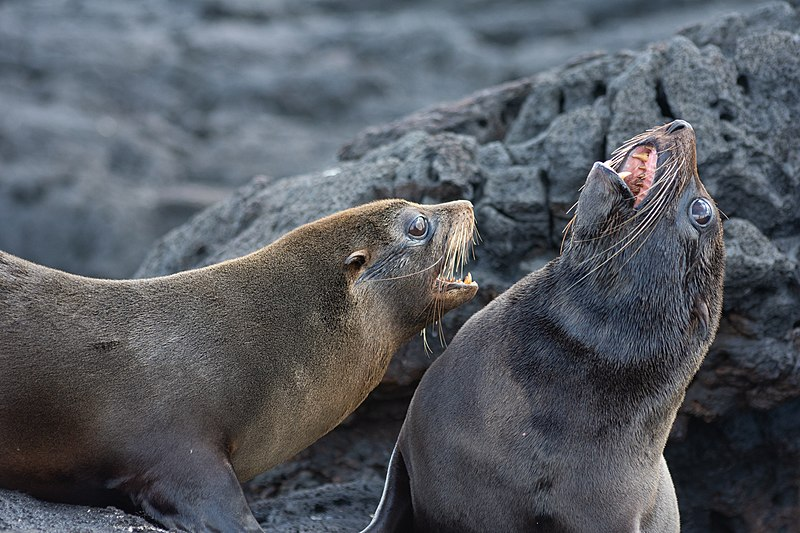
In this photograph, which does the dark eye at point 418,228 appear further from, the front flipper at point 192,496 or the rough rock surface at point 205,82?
the rough rock surface at point 205,82

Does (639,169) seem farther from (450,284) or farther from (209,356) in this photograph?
(209,356)

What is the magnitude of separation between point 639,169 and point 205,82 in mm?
14590

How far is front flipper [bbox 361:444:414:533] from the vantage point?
6.01 meters


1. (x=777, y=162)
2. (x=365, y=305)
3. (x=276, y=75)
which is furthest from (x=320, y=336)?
(x=276, y=75)

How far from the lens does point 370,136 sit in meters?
8.95

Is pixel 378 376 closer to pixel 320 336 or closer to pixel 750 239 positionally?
pixel 320 336

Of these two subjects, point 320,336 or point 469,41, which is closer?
point 320,336

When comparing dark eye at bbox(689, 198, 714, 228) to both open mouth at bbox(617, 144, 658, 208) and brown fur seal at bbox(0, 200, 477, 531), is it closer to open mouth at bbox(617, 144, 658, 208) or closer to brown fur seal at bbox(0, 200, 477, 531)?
open mouth at bbox(617, 144, 658, 208)

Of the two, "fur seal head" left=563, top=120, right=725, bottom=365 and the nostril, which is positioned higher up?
the nostril

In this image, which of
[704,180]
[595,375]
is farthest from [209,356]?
[704,180]

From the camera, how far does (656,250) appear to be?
5621 millimetres

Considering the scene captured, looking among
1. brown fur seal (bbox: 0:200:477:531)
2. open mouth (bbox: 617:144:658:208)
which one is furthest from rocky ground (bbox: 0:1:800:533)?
open mouth (bbox: 617:144:658:208)

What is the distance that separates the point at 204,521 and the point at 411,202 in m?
2.58

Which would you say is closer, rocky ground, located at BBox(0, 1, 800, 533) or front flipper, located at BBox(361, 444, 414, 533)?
front flipper, located at BBox(361, 444, 414, 533)
